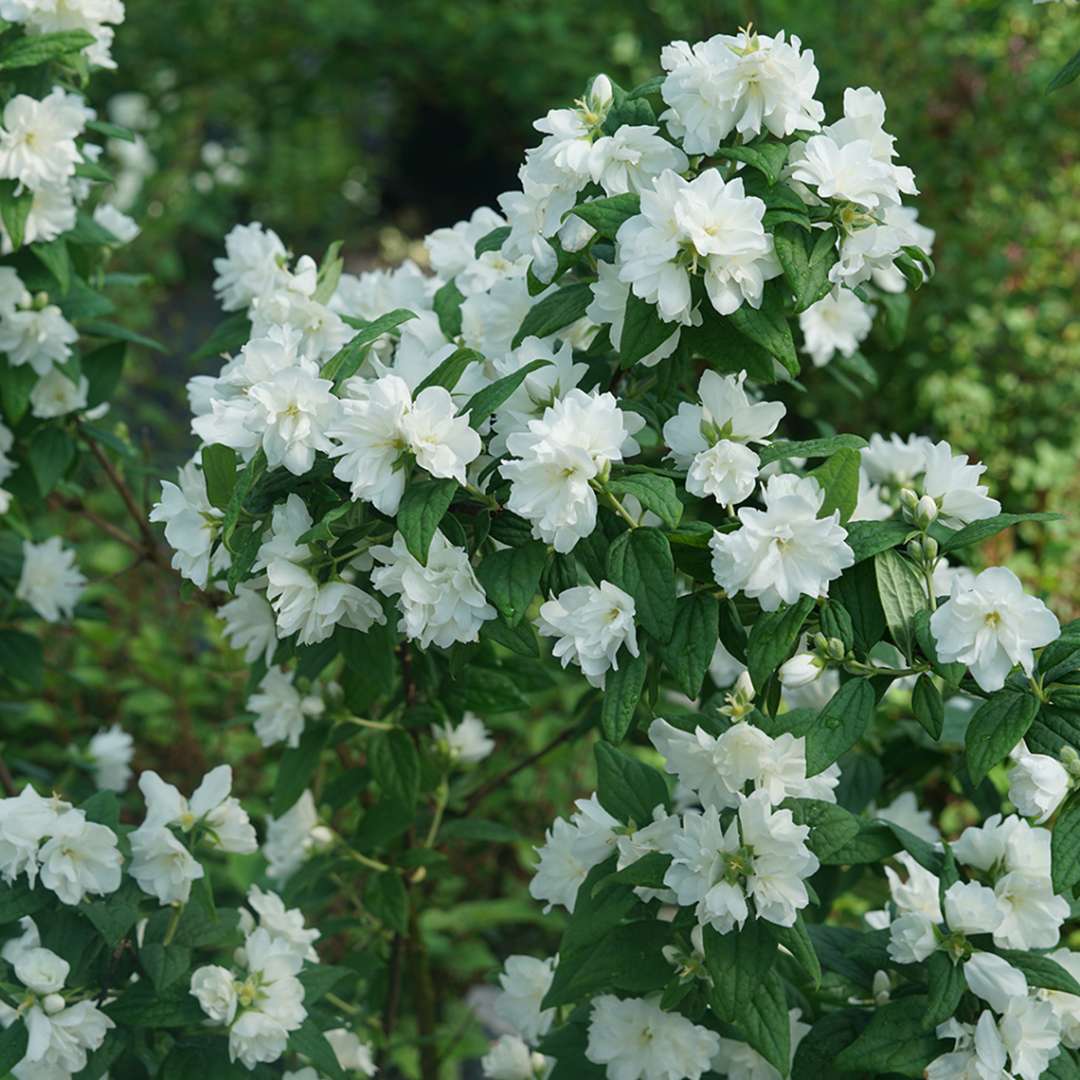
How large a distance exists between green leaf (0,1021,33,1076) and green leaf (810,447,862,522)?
853 millimetres

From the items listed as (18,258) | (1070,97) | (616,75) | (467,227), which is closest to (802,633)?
(467,227)

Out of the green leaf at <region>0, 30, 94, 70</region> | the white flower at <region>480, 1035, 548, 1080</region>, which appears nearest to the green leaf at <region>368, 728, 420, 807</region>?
the white flower at <region>480, 1035, 548, 1080</region>

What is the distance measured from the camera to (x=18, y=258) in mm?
1766

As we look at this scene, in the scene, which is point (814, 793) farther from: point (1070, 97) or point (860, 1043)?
point (1070, 97)

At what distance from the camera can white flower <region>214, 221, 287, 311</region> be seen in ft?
5.19

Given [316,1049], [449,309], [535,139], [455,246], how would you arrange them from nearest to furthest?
[316,1049]
[449,309]
[455,246]
[535,139]

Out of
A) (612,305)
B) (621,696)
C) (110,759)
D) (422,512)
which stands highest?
(612,305)

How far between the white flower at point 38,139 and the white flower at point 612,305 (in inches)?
29.3

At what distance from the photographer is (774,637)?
3.66ft

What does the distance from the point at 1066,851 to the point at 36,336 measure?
130 cm

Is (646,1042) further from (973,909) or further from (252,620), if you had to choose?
(252,620)

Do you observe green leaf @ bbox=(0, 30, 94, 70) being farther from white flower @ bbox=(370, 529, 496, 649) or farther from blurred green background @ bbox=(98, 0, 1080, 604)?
blurred green background @ bbox=(98, 0, 1080, 604)

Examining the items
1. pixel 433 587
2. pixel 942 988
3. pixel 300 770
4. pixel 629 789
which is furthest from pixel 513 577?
pixel 300 770

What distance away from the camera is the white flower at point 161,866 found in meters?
1.35
